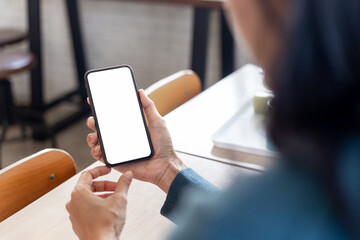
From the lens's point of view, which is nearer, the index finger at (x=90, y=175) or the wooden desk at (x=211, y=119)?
the index finger at (x=90, y=175)

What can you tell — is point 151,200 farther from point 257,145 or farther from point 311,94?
point 311,94

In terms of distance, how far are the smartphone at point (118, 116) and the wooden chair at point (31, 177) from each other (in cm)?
18

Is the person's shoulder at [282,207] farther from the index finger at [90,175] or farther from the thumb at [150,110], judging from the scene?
the thumb at [150,110]

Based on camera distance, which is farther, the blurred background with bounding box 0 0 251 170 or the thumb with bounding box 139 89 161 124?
the blurred background with bounding box 0 0 251 170

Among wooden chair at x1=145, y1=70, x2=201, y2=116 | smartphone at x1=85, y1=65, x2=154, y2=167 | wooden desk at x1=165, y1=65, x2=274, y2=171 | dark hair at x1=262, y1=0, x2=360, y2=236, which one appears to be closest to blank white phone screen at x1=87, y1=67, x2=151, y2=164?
smartphone at x1=85, y1=65, x2=154, y2=167

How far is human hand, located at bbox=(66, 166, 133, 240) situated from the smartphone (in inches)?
4.7

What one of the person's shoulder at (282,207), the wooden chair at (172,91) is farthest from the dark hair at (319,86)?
the wooden chair at (172,91)

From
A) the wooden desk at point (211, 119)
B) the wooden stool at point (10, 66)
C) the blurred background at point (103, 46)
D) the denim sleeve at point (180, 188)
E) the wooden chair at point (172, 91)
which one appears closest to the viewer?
the denim sleeve at point (180, 188)

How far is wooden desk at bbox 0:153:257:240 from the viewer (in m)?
0.78

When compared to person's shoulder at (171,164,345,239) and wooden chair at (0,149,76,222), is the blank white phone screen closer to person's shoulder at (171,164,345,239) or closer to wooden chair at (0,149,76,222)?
wooden chair at (0,149,76,222)

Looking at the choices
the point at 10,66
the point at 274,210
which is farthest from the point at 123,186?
the point at 10,66

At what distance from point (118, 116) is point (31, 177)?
0.80ft

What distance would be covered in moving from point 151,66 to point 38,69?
29.0 inches

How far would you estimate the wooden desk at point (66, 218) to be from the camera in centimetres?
78
